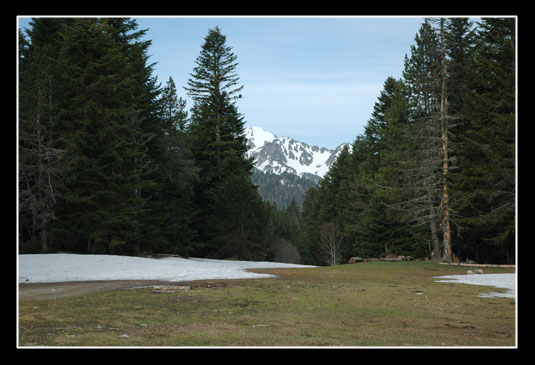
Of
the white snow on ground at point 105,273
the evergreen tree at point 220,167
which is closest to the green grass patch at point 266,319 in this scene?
the white snow on ground at point 105,273

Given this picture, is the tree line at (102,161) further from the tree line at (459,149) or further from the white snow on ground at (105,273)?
the tree line at (459,149)

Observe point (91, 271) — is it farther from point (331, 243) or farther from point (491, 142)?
point (331, 243)

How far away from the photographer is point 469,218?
23.1 metres

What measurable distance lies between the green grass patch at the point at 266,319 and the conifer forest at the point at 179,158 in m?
13.5

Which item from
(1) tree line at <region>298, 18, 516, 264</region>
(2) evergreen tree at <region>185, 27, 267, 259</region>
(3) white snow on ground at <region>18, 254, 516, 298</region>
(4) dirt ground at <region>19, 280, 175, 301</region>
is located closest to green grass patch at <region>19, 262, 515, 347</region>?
(4) dirt ground at <region>19, 280, 175, 301</region>

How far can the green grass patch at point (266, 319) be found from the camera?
5.59m

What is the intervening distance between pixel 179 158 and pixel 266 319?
2762 centimetres

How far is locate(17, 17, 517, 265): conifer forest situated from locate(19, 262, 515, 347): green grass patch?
44.3 feet

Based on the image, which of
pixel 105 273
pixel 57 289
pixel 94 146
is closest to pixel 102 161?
pixel 94 146

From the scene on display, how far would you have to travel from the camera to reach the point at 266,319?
7.16 metres

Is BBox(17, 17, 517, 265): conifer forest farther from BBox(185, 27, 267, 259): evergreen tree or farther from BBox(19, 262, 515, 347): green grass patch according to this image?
BBox(19, 262, 515, 347): green grass patch
